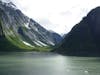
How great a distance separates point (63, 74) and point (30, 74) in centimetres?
1192

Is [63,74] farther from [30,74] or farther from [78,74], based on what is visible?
[30,74]

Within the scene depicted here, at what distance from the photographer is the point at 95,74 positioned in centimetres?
10406

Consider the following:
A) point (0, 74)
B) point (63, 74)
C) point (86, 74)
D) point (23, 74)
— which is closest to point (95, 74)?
point (86, 74)

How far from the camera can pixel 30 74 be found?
107 meters

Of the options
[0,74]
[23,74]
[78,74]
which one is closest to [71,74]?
[78,74]

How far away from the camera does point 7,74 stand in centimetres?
10344

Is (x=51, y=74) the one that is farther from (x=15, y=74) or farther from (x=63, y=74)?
(x=15, y=74)

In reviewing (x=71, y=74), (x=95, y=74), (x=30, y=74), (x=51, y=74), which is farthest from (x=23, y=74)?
(x=95, y=74)

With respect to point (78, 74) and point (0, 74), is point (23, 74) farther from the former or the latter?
point (78, 74)

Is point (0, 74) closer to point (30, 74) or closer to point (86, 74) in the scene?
point (30, 74)

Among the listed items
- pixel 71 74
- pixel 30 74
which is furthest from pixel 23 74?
pixel 71 74

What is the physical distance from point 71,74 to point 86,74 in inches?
214

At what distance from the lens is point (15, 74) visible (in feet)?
345

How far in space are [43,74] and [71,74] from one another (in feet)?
33.1
